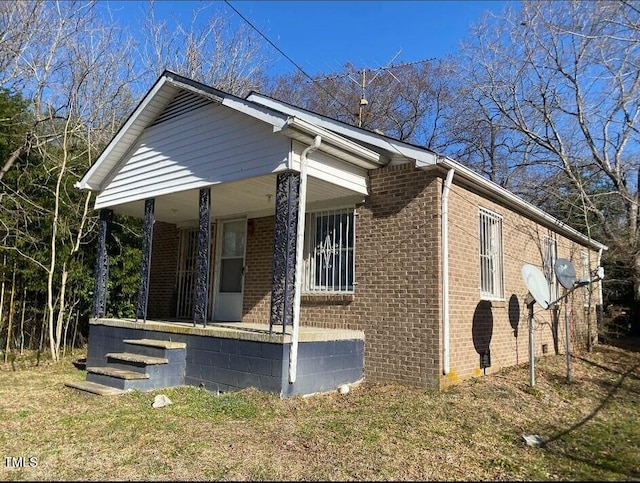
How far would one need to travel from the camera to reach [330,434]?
530 centimetres

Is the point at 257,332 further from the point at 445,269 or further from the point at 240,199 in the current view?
the point at 240,199

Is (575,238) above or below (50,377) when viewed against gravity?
above

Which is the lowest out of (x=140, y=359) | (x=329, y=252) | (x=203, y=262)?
(x=140, y=359)

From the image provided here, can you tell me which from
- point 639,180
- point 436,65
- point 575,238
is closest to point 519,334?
point 575,238

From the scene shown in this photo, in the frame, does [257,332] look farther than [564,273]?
No

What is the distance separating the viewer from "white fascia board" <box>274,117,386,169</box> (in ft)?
21.8

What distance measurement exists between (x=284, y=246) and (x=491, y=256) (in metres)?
4.40

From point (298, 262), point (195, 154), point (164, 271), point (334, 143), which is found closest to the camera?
point (298, 262)

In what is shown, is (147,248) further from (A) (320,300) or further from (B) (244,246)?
(A) (320,300)

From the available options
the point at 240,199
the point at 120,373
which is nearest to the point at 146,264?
the point at 240,199

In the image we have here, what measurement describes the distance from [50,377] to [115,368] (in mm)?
1850

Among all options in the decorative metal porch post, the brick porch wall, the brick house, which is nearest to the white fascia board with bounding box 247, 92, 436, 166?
the brick house

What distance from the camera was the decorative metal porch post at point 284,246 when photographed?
6895mm

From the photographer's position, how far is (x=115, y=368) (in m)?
8.00
